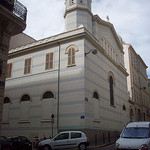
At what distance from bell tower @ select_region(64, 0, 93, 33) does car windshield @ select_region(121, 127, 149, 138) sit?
1706 centimetres

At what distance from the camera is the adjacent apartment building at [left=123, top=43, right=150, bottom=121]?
3927cm

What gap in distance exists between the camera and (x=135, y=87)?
140 feet

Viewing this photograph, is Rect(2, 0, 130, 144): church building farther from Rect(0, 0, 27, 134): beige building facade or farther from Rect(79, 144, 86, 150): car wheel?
Rect(0, 0, 27, 134): beige building facade

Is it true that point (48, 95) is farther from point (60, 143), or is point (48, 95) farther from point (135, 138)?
point (135, 138)

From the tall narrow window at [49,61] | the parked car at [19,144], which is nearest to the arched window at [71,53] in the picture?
the tall narrow window at [49,61]

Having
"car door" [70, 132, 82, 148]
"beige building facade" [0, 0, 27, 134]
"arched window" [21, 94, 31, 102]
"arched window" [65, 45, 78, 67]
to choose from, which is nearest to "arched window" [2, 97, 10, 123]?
"arched window" [21, 94, 31, 102]

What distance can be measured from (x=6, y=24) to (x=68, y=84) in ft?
37.6

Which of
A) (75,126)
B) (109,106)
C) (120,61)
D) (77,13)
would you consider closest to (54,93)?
(75,126)

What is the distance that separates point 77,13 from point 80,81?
1006cm

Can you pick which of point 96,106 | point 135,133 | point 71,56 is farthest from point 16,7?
point 96,106

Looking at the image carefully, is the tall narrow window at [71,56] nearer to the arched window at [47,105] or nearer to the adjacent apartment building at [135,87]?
the arched window at [47,105]

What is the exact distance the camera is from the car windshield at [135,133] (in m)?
10.3

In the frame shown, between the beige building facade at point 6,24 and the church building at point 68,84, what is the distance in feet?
28.2

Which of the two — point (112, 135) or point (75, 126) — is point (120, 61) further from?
point (75, 126)
